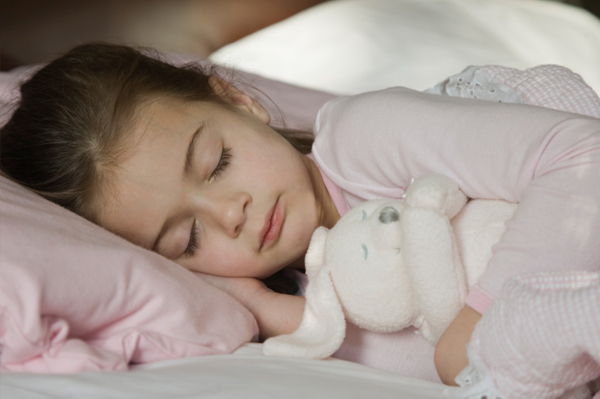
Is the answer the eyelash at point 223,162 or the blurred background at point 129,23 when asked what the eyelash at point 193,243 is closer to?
the eyelash at point 223,162

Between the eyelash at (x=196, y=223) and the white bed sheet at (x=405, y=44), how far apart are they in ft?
2.89

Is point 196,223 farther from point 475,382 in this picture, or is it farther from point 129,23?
point 129,23

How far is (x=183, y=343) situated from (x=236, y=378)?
0.15 meters

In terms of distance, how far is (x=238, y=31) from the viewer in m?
2.08

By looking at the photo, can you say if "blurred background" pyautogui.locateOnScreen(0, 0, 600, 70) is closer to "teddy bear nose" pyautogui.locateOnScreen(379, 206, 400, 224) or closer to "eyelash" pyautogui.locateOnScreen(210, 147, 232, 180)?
"eyelash" pyautogui.locateOnScreen(210, 147, 232, 180)

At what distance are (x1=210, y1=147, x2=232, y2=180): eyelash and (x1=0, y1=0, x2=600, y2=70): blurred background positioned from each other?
944 mm

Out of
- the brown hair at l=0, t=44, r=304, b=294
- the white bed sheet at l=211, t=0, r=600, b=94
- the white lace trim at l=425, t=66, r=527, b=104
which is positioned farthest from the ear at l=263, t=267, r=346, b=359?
the white bed sheet at l=211, t=0, r=600, b=94

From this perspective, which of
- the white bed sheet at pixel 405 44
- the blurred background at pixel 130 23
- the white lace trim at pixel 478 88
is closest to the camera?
the white lace trim at pixel 478 88

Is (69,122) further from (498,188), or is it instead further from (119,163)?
(498,188)

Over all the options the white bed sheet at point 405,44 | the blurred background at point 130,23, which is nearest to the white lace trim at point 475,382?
the white bed sheet at point 405,44

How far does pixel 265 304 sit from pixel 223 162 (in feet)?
0.84

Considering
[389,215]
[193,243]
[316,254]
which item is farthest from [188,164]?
[389,215]

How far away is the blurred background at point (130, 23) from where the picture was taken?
164cm

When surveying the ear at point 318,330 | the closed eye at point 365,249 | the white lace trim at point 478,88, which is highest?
the white lace trim at point 478,88
